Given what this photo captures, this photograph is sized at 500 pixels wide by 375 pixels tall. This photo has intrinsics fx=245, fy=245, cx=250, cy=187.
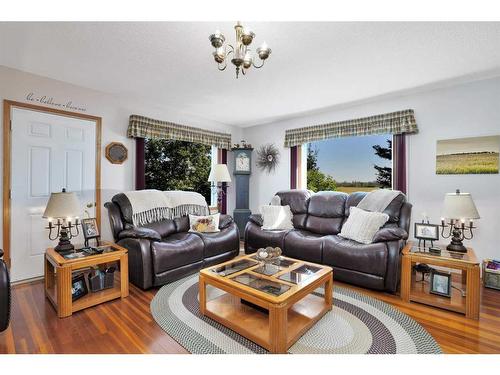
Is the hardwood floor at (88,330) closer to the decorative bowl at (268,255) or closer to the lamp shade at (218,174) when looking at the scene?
the decorative bowl at (268,255)

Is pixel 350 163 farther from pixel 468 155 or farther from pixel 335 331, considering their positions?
pixel 335 331

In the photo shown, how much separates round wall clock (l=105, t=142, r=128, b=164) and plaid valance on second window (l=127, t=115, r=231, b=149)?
215 mm

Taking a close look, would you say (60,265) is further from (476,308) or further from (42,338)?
(476,308)

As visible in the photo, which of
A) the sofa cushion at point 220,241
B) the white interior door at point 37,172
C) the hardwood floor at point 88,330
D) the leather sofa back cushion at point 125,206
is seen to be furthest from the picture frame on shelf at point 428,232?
the white interior door at point 37,172

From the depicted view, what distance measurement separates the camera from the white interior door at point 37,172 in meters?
2.68

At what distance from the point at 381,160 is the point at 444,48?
1.88m

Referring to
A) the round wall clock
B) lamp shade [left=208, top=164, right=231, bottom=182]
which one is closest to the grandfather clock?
lamp shade [left=208, top=164, right=231, bottom=182]

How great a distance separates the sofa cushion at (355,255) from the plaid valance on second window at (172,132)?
276 centimetres

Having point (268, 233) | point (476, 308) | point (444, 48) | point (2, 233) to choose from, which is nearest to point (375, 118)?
point (444, 48)

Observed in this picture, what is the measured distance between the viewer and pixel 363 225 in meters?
2.83

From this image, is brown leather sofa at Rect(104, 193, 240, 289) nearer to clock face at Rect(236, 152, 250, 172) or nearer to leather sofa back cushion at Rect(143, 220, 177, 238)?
leather sofa back cushion at Rect(143, 220, 177, 238)

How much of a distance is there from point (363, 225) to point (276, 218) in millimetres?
1225

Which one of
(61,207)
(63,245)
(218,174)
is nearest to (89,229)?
(63,245)

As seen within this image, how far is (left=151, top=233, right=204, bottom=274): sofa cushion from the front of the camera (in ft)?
8.33
